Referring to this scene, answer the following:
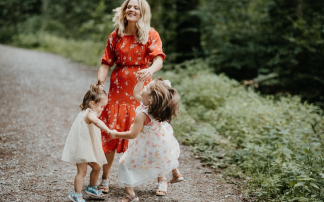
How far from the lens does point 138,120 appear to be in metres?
2.87

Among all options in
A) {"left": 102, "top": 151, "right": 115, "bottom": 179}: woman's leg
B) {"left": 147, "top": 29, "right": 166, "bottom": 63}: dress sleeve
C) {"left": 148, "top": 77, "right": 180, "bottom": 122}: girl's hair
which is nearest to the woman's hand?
{"left": 148, "top": 77, "right": 180, "bottom": 122}: girl's hair

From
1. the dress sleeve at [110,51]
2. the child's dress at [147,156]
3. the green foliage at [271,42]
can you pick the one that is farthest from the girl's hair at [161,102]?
the green foliage at [271,42]

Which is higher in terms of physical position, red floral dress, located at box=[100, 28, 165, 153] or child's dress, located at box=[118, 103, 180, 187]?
red floral dress, located at box=[100, 28, 165, 153]

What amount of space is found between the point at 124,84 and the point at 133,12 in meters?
0.77

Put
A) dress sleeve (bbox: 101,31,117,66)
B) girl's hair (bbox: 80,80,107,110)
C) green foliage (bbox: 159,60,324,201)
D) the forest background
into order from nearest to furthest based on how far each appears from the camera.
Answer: girl's hair (bbox: 80,80,107,110) → dress sleeve (bbox: 101,31,117,66) → green foliage (bbox: 159,60,324,201) → the forest background

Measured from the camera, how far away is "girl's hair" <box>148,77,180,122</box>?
2.85 meters

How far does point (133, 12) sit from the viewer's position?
3.23 meters

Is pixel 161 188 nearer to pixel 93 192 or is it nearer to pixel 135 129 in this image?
pixel 93 192

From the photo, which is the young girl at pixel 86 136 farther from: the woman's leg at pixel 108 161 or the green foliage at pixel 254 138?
the green foliage at pixel 254 138

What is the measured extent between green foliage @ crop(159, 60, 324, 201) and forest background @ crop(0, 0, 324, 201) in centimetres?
1

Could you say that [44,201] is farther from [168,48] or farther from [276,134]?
[168,48]

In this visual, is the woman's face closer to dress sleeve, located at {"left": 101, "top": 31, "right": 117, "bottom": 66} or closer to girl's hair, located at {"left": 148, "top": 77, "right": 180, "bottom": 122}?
dress sleeve, located at {"left": 101, "top": 31, "right": 117, "bottom": 66}

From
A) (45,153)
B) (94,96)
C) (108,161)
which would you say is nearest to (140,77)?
(94,96)

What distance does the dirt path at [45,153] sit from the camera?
342 cm
